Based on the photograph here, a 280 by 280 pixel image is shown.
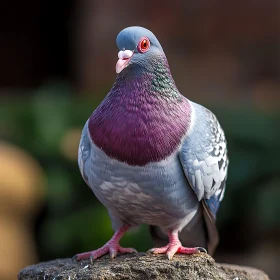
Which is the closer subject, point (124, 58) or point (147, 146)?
point (124, 58)

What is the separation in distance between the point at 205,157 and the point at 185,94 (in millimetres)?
6424

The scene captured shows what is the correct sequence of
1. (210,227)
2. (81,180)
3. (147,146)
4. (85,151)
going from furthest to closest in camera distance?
1. (81,180)
2. (210,227)
3. (85,151)
4. (147,146)

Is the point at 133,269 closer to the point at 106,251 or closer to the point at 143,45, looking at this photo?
the point at 106,251

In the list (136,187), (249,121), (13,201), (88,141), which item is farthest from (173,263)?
(249,121)

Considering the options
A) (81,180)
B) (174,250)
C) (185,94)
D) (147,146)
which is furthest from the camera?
(185,94)

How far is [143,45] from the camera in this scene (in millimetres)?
4344

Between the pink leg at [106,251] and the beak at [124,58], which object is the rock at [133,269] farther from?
the beak at [124,58]

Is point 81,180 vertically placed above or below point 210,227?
below

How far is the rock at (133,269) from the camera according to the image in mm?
4391

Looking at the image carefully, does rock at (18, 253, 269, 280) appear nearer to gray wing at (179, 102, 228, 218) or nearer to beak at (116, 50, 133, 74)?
gray wing at (179, 102, 228, 218)

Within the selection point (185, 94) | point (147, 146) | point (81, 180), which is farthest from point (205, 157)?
point (185, 94)

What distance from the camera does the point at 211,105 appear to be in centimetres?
1041

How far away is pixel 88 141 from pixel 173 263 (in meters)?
1.04

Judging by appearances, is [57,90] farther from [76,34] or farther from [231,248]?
[231,248]
